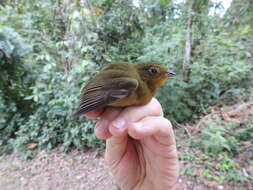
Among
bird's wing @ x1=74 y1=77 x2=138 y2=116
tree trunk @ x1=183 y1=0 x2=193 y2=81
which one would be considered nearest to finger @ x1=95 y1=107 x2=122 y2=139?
bird's wing @ x1=74 y1=77 x2=138 y2=116

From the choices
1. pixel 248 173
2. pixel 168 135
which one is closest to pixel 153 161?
pixel 168 135

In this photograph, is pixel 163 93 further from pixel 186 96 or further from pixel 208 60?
pixel 208 60

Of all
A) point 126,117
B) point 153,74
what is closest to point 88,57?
point 153,74

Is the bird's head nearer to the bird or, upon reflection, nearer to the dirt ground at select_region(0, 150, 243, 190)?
the bird

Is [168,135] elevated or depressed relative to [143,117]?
depressed

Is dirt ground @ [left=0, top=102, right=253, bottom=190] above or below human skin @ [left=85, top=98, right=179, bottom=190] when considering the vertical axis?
below

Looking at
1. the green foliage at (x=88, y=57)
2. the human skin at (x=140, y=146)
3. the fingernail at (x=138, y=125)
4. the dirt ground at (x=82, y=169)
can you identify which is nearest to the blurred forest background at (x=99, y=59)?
the green foliage at (x=88, y=57)

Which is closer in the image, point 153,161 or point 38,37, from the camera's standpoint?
point 153,161

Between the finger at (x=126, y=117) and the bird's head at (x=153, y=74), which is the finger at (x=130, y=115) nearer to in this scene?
the finger at (x=126, y=117)

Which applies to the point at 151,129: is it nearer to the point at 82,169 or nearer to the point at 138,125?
the point at 138,125
